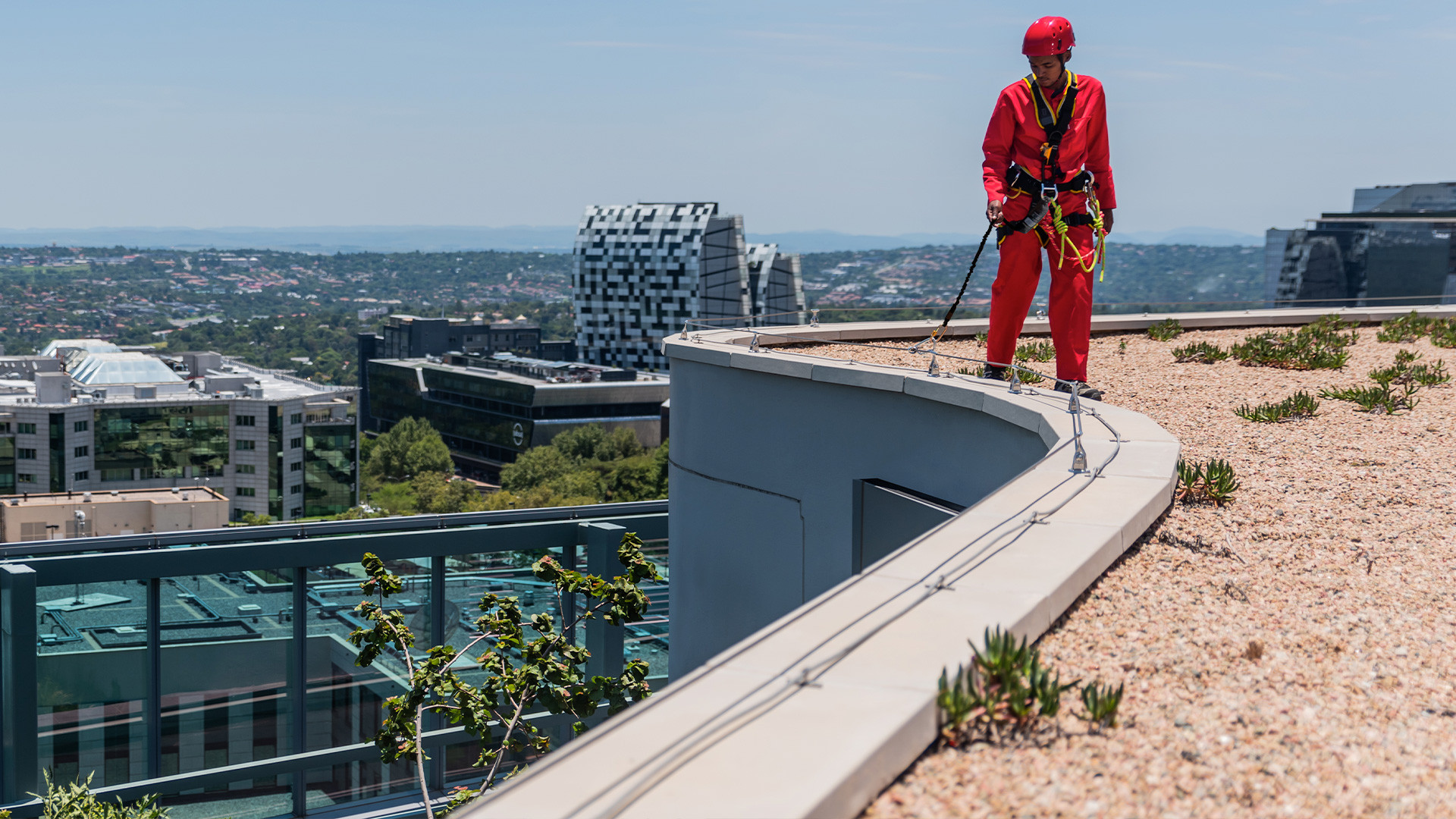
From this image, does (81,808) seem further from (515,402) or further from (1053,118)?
(515,402)

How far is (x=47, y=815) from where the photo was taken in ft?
30.7

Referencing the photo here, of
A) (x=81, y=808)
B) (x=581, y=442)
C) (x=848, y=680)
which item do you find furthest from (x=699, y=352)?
(x=581, y=442)

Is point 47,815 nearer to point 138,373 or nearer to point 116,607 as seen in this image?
point 116,607

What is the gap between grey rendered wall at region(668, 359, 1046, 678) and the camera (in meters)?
6.67

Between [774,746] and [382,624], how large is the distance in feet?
19.3

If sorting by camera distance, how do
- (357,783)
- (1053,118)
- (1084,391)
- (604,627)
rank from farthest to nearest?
(604,627), (357,783), (1084,391), (1053,118)

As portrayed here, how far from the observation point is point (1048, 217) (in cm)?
765

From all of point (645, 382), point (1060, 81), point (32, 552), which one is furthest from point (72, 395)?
point (1060, 81)

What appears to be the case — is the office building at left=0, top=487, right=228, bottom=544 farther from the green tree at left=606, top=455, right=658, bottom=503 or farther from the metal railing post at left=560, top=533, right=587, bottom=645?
the metal railing post at left=560, top=533, right=587, bottom=645

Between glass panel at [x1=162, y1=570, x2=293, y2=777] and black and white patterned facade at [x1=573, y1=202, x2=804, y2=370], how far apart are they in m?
123

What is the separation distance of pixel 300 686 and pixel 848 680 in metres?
9.50

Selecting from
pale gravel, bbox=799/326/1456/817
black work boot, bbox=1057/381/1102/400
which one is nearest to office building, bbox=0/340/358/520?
black work boot, bbox=1057/381/1102/400

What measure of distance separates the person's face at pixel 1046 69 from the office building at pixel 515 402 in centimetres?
9878

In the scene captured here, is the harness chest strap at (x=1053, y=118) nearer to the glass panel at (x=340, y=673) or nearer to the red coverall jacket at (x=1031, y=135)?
the red coverall jacket at (x=1031, y=135)
